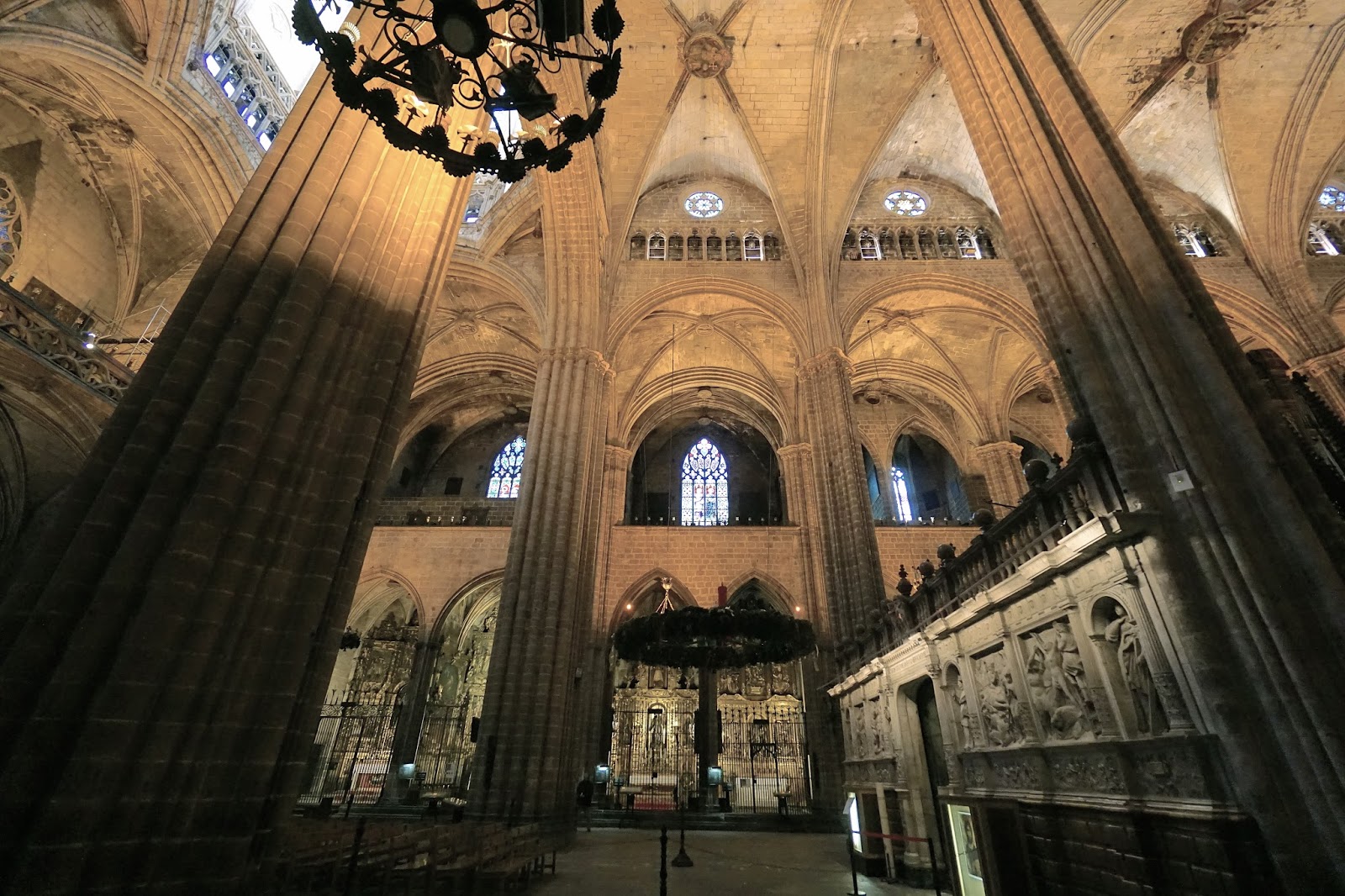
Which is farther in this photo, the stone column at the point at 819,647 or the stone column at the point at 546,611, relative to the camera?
the stone column at the point at 819,647

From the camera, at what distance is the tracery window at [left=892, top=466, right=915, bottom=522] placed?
21766 millimetres

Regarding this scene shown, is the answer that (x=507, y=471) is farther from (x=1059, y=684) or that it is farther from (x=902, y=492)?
(x=1059, y=684)

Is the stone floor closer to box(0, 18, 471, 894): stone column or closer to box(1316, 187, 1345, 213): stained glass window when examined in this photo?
box(0, 18, 471, 894): stone column

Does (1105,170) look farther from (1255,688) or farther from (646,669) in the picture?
(646,669)

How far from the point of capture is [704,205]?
1800cm

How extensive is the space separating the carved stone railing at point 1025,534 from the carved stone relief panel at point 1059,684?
56 centimetres

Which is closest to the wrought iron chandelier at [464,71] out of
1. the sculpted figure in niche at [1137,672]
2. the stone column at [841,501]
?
the sculpted figure in niche at [1137,672]

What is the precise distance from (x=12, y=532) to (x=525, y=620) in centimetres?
1166

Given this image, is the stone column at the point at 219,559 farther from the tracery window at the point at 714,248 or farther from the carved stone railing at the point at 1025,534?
the tracery window at the point at 714,248

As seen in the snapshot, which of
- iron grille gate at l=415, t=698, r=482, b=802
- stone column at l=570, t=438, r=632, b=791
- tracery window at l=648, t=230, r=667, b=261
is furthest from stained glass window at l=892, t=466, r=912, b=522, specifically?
iron grille gate at l=415, t=698, r=482, b=802

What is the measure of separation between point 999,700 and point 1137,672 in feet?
5.14

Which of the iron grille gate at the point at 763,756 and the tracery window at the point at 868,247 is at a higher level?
the tracery window at the point at 868,247

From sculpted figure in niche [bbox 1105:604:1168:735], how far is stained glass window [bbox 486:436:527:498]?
1992cm

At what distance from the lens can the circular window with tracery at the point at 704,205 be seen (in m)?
17.9
